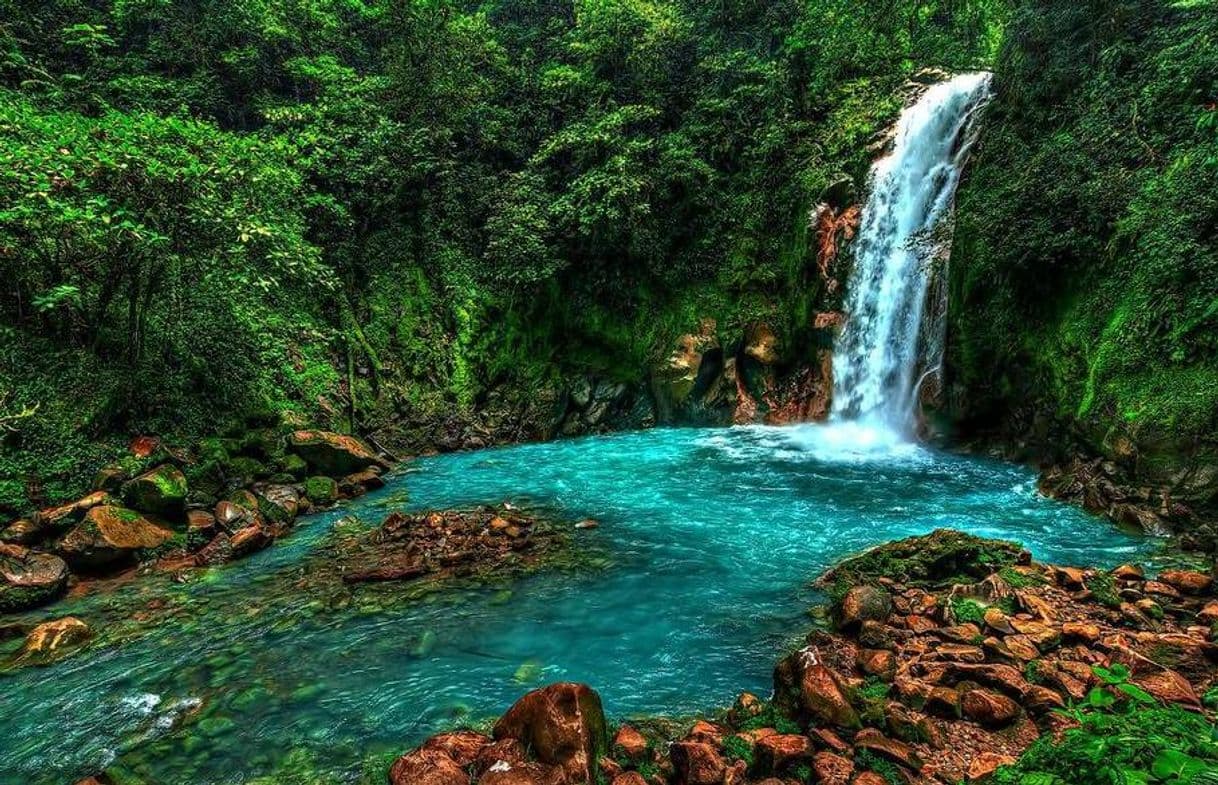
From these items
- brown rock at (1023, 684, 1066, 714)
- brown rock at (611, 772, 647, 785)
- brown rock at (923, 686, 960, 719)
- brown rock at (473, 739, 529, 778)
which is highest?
brown rock at (1023, 684, 1066, 714)

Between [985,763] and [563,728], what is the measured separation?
2.53 m

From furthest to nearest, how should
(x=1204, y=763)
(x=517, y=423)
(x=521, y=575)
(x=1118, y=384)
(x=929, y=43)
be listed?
(x=517, y=423) → (x=929, y=43) → (x=1118, y=384) → (x=521, y=575) → (x=1204, y=763)

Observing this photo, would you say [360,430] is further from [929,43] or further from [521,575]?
[929,43]

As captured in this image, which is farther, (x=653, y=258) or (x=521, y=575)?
(x=653, y=258)

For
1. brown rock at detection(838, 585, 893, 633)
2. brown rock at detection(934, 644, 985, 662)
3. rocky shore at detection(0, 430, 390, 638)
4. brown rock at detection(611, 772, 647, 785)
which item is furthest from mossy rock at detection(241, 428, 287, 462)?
brown rock at detection(934, 644, 985, 662)

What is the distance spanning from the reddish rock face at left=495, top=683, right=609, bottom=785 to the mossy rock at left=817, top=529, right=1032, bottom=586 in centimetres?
365

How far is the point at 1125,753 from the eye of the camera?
7.07 feet

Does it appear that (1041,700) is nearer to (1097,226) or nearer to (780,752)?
(780,752)

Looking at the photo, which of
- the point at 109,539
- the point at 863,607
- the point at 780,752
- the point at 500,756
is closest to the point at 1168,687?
the point at 863,607

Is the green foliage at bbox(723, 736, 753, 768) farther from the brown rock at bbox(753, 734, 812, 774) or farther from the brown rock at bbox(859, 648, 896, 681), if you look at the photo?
the brown rock at bbox(859, 648, 896, 681)

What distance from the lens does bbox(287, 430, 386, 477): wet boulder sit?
1127 cm

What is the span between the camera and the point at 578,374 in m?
18.2

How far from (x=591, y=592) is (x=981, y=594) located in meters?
3.94

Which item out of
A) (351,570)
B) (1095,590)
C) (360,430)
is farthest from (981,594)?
(360,430)
